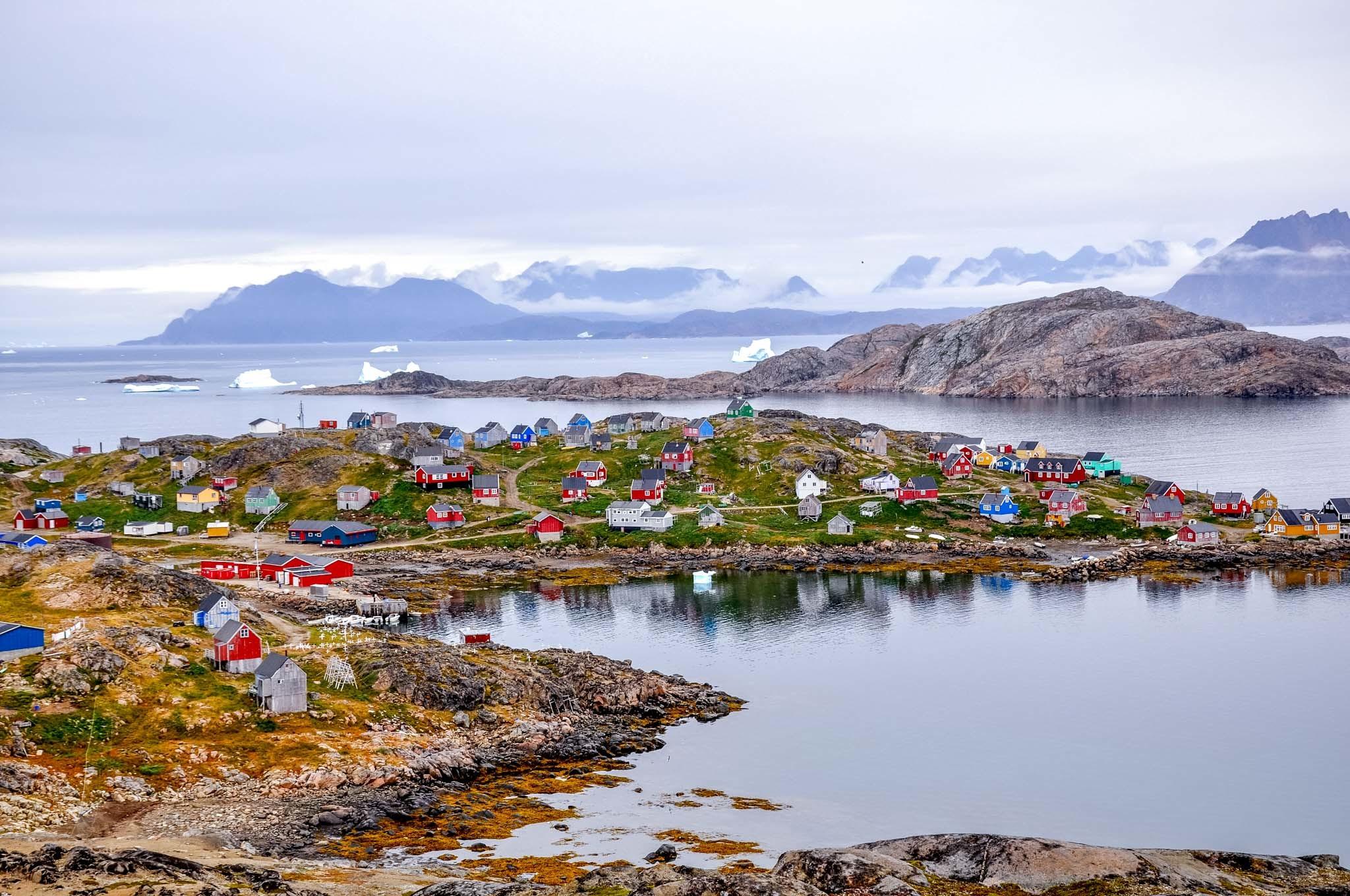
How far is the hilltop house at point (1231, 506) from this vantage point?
120 metres

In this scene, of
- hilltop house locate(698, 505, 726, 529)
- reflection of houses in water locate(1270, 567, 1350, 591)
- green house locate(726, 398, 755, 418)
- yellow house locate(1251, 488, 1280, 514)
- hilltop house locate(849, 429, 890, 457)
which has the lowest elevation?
reflection of houses in water locate(1270, 567, 1350, 591)

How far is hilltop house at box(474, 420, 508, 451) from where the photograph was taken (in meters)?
157

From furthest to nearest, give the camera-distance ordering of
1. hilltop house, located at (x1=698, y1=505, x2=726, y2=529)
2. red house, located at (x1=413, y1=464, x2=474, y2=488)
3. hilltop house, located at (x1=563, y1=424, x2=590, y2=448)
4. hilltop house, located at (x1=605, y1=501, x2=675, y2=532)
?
1. hilltop house, located at (x1=563, y1=424, x2=590, y2=448)
2. red house, located at (x1=413, y1=464, x2=474, y2=488)
3. hilltop house, located at (x1=605, y1=501, x2=675, y2=532)
4. hilltop house, located at (x1=698, y1=505, x2=726, y2=529)

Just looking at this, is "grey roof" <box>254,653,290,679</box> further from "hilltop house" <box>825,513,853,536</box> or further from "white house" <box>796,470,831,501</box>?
"white house" <box>796,470,831,501</box>

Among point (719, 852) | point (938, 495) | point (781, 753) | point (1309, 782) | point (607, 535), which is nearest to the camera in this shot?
point (719, 852)

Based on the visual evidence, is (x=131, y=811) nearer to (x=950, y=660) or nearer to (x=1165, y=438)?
(x=950, y=660)

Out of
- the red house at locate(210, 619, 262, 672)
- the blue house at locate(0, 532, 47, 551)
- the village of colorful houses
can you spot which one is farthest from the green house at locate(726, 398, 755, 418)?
the red house at locate(210, 619, 262, 672)

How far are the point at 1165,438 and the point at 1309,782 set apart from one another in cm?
13984

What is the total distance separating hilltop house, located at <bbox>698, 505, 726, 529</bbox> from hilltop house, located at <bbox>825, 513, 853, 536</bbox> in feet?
35.0

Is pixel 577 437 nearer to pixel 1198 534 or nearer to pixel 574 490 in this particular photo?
pixel 574 490

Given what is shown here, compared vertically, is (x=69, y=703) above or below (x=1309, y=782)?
above

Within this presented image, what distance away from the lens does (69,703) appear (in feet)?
194

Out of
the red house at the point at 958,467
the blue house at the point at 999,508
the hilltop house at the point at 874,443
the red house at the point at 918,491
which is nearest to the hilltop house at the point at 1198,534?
the blue house at the point at 999,508

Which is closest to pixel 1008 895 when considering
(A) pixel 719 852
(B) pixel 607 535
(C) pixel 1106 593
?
(A) pixel 719 852
